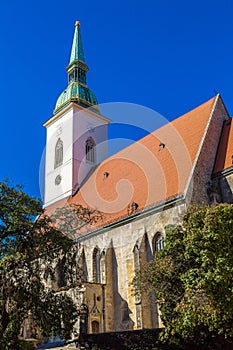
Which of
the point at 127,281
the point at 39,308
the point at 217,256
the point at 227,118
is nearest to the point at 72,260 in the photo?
the point at 39,308

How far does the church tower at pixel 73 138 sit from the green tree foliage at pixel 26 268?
54.4 ft

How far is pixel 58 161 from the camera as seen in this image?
32094mm

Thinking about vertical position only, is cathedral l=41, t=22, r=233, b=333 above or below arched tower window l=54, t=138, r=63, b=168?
below

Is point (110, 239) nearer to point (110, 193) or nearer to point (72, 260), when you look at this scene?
point (110, 193)

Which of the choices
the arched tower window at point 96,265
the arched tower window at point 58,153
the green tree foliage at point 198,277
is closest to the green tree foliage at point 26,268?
the green tree foliage at point 198,277

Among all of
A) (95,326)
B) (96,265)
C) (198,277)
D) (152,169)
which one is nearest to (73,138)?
(152,169)

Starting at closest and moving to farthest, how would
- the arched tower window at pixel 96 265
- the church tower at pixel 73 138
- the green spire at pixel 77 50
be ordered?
the arched tower window at pixel 96 265, the church tower at pixel 73 138, the green spire at pixel 77 50

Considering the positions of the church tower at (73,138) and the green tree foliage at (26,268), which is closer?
the green tree foliage at (26,268)

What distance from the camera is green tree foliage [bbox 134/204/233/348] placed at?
10484mm

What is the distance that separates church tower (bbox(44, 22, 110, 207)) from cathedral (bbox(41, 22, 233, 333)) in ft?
12.3

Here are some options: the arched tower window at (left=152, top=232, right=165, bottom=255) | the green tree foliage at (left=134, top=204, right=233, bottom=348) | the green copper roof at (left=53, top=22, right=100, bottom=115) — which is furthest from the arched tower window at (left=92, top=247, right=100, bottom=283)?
the green copper roof at (left=53, top=22, right=100, bottom=115)

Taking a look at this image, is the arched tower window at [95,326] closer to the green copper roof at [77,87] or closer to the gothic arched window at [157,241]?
the gothic arched window at [157,241]

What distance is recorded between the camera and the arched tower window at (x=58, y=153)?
32.0 m

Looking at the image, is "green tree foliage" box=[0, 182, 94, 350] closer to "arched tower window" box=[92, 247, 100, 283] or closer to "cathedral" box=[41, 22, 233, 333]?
"cathedral" box=[41, 22, 233, 333]
